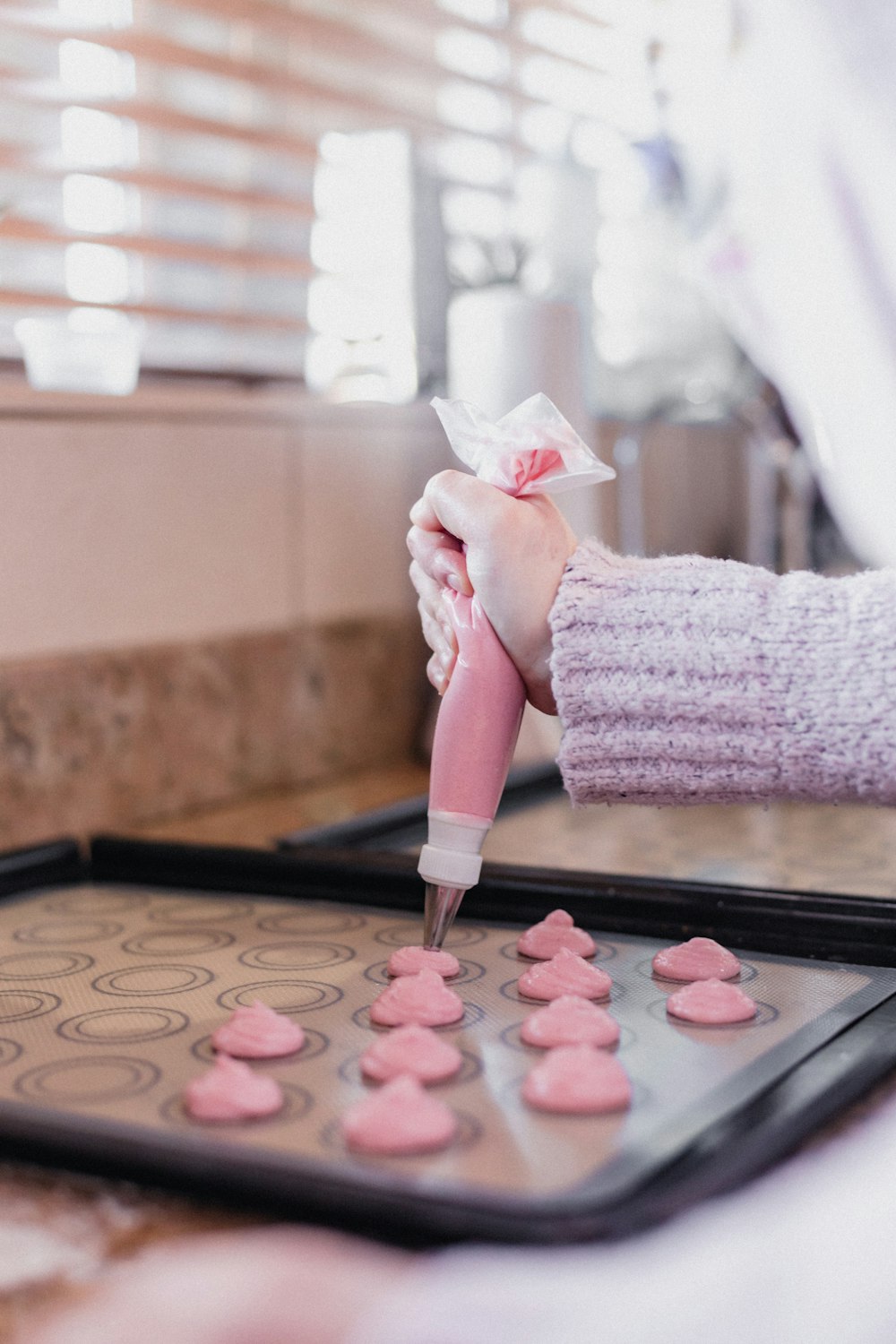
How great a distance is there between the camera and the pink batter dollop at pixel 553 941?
759mm

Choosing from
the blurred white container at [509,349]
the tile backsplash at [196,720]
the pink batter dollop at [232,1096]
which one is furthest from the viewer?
the blurred white container at [509,349]

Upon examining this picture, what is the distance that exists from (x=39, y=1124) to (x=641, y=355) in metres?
1.84

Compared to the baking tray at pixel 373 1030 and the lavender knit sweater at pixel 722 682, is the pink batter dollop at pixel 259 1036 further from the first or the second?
the lavender knit sweater at pixel 722 682

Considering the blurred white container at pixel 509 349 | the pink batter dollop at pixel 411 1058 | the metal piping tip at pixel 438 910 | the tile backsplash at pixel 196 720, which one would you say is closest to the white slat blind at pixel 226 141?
the blurred white container at pixel 509 349

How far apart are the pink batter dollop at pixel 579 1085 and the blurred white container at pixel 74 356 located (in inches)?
29.0

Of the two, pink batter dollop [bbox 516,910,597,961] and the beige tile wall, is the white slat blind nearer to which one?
the beige tile wall

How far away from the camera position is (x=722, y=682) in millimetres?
681

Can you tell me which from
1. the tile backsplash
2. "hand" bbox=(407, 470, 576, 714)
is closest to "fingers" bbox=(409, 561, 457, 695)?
"hand" bbox=(407, 470, 576, 714)

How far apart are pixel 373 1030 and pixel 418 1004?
0.02 m

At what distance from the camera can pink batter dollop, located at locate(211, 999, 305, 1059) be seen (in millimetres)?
610

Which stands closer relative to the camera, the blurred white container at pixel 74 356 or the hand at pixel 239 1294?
the hand at pixel 239 1294

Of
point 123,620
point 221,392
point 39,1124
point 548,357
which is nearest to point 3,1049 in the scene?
point 39,1124

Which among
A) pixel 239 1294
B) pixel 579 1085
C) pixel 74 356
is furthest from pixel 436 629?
pixel 74 356

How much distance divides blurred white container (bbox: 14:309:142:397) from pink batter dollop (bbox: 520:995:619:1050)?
686mm
